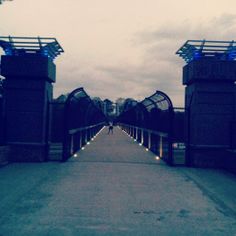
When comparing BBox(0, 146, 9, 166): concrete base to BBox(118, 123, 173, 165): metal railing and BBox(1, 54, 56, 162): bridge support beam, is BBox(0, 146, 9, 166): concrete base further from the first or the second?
BBox(118, 123, 173, 165): metal railing

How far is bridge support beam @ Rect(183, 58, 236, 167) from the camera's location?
12.4 m

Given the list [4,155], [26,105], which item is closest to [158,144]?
[26,105]

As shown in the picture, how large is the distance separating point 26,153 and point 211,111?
22.0 ft

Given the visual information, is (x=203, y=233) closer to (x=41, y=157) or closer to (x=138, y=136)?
(x=41, y=157)

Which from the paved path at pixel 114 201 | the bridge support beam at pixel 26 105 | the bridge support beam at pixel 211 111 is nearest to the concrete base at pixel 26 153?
the bridge support beam at pixel 26 105

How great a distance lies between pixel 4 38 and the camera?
41.1 feet

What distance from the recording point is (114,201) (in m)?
7.00

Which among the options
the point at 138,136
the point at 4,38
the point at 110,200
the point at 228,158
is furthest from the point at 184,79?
the point at 138,136

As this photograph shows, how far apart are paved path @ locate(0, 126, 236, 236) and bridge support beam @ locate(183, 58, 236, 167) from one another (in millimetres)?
1109

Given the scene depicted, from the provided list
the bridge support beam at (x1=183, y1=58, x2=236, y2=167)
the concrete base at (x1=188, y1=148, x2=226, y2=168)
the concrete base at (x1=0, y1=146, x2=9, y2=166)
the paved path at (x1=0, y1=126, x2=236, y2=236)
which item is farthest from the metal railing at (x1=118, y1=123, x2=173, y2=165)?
the concrete base at (x1=0, y1=146, x2=9, y2=166)

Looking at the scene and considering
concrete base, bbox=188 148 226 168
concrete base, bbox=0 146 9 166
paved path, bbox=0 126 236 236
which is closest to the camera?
paved path, bbox=0 126 236 236

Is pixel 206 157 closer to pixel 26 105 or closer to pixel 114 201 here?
pixel 114 201

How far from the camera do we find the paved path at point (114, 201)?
5.30m

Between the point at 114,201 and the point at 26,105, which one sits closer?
the point at 114,201
